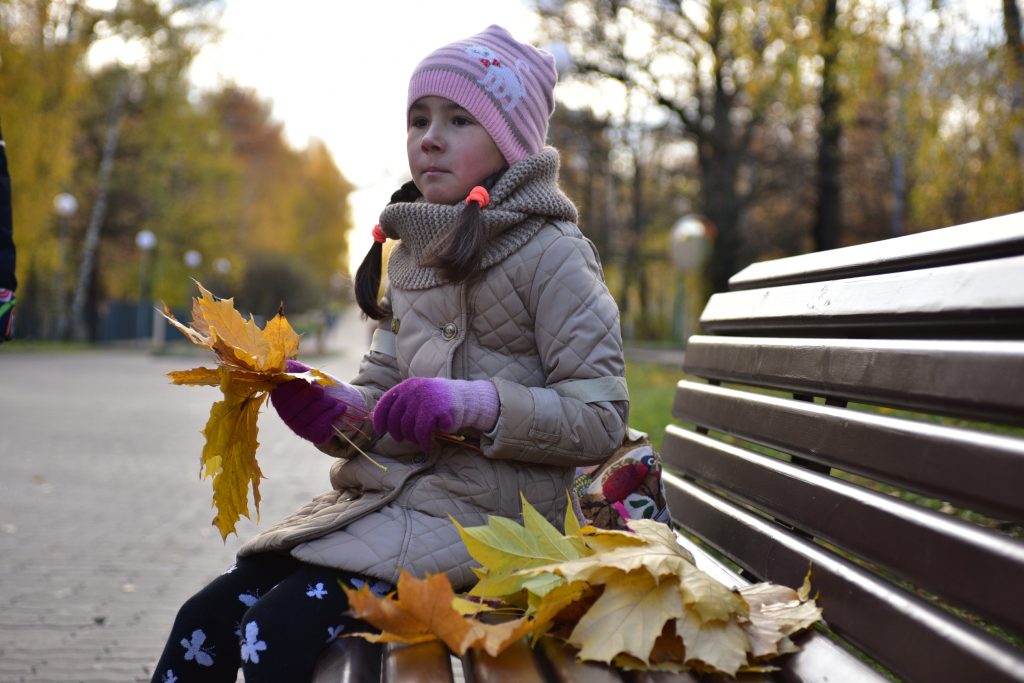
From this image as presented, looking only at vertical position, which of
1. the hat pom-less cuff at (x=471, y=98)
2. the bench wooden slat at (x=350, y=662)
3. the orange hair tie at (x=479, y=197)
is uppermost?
the hat pom-less cuff at (x=471, y=98)

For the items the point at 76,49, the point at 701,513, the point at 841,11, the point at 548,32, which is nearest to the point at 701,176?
the point at 548,32

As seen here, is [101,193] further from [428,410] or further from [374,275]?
[428,410]

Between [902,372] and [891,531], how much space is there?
237 millimetres

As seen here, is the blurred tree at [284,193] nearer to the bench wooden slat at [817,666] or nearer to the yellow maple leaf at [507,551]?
the yellow maple leaf at [507,551]

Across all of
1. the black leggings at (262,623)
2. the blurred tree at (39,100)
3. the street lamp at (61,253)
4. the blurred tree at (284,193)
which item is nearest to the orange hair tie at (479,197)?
the black leggings at (262,623)

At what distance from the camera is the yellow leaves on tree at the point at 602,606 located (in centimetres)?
148

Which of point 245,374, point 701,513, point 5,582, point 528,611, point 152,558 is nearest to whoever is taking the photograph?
point 528,611

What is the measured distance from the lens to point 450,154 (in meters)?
2.19

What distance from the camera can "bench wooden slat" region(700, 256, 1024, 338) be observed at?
52.4 inches

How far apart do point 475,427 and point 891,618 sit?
0.77m

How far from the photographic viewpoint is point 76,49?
23.7 meters

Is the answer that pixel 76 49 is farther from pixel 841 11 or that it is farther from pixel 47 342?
pixel 841 11

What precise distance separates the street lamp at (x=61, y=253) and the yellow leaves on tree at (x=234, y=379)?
23.2 m

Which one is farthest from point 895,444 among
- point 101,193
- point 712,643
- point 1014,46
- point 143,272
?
point 143,272
